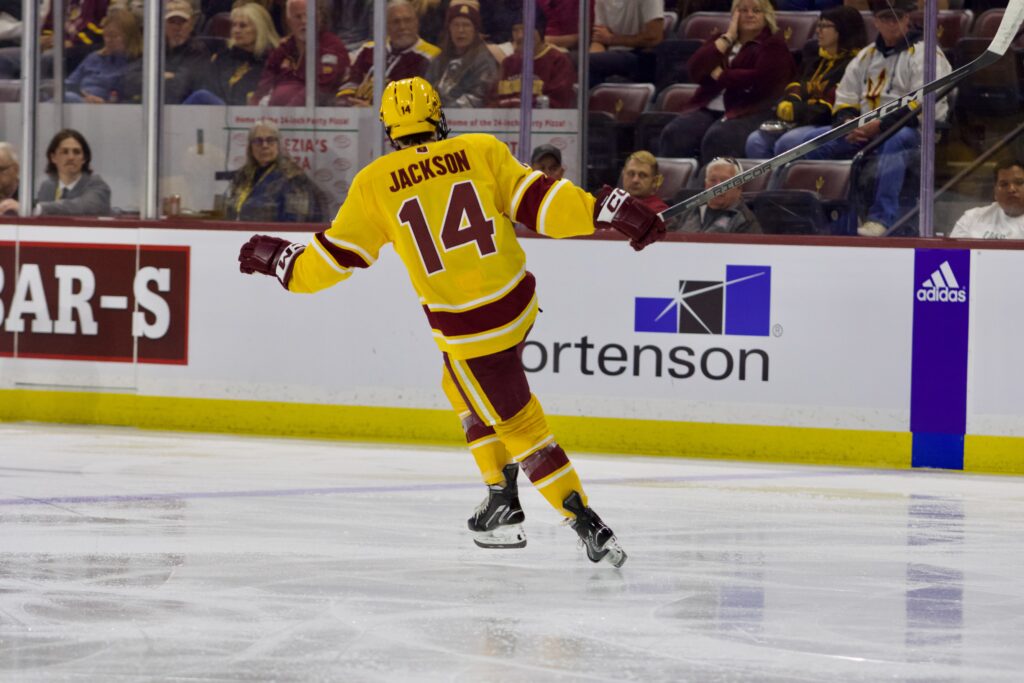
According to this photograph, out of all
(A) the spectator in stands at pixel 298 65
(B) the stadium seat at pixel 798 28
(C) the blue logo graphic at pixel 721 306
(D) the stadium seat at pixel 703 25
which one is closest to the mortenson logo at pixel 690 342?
(C) the blue logo graphic at pixel 721 306

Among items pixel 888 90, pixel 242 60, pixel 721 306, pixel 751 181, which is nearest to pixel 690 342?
pixel 721 306

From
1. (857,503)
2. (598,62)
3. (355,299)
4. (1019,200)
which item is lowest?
(857,503)

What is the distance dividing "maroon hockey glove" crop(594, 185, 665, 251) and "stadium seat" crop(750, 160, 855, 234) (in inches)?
92.9

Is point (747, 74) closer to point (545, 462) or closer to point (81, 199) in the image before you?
point (81, 199)

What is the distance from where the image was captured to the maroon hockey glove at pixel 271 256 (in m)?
4.01

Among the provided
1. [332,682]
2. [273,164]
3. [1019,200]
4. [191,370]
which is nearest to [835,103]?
[1019,200]

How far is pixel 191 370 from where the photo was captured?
21.9 ft

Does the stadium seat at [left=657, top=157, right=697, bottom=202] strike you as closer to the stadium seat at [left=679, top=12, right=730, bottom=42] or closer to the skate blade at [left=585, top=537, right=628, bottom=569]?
the stadium seat at [left=679, top=12, right=730, bottom=42]

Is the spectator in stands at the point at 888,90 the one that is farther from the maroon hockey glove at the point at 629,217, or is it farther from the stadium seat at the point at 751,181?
the maroon hockey glove at the point at 629,217

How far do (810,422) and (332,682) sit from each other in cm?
357

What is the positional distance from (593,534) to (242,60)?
3.61m

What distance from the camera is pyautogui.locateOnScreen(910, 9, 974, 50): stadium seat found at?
5.96 metres

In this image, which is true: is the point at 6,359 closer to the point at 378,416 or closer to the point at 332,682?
the point at 378,416

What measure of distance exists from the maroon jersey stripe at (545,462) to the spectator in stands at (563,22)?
301 cm
